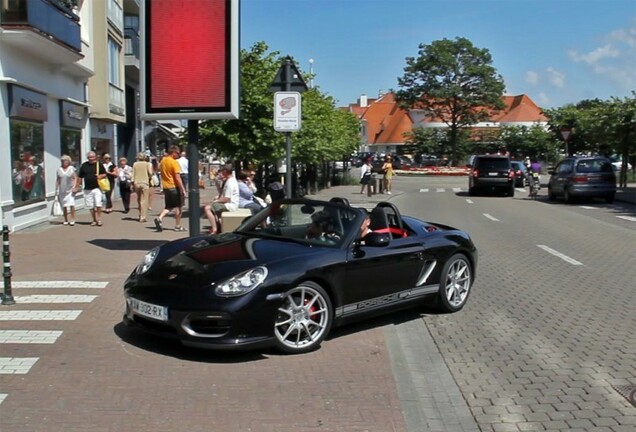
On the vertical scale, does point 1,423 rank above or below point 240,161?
below

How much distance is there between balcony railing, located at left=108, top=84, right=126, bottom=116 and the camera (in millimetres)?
25922

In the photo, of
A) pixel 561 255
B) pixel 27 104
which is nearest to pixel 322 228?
pixel 561 255

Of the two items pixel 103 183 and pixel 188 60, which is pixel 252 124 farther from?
pixel 188 60

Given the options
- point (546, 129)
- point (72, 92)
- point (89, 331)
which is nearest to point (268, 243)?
point (89, 331)

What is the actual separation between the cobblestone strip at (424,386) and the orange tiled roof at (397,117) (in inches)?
3093

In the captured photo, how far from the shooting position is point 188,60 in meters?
10.3

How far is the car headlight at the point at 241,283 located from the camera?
5.75 m

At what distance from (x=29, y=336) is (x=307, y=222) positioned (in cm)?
288

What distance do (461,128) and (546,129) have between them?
989 centimetres

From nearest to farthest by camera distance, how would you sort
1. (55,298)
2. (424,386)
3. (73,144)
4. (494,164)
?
(424,386)
(55,298)
(73,144)
(494,164)

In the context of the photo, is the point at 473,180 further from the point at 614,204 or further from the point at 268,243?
the point at 268,243

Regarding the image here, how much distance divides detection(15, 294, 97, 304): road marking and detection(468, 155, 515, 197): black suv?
26.7 m

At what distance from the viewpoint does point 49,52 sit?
1672 centimetres

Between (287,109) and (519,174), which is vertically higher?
(287,109)
